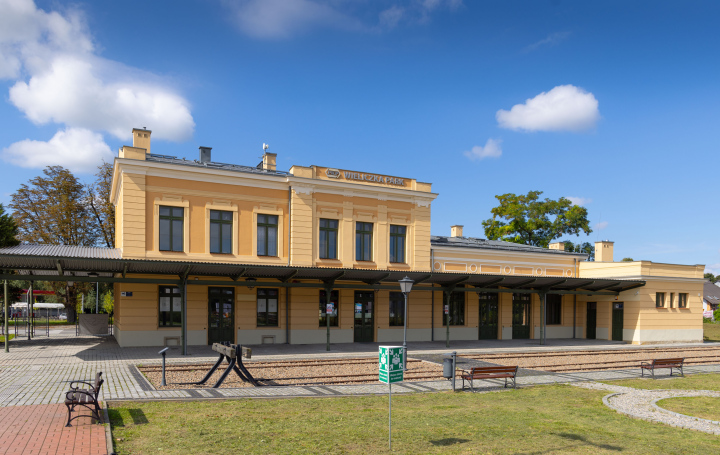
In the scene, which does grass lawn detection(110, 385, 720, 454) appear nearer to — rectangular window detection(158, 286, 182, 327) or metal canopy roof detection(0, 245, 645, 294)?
metal canopy roof detection(0, 245, 645, 294)

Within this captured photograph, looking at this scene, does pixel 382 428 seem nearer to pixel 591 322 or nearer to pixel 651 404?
pixel 651 404

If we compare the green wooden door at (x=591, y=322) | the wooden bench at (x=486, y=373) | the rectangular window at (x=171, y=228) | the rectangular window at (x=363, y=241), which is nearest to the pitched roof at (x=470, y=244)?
the green wooden door at (x=591, y=322)

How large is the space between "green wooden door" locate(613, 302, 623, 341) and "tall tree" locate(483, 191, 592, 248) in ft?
49.3

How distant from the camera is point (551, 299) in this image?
32094 mm

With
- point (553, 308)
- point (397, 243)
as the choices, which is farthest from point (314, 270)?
point (553, 308)

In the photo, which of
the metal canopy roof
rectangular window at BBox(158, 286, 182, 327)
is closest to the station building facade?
rectangular window at BBox(158, 286, 182, 327)

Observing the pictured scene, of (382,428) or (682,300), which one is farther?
(682,300)

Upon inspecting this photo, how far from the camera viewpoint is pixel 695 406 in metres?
11.8

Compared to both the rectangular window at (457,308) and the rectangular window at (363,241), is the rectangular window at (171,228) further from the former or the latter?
the rectangular window at (457,308)

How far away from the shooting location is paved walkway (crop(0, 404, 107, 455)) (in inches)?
276

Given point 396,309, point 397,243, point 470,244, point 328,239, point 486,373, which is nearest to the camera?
point 486,373

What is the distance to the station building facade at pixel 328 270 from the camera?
2175 centimetres

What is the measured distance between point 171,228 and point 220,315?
4.32m

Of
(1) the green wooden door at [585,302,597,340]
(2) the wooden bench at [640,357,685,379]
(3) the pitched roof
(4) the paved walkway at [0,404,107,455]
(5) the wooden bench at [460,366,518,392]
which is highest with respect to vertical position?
(3) the pitched roof
